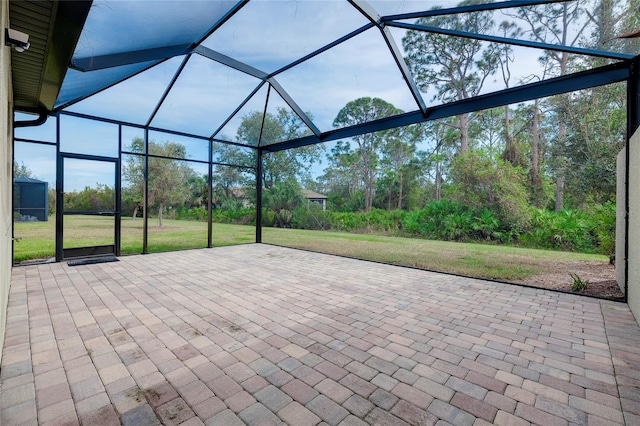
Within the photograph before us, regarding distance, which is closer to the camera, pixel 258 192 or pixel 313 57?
pixel 313 57

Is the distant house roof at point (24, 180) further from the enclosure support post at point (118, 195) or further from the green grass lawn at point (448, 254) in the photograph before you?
the green grass lawn at point (448, 254)

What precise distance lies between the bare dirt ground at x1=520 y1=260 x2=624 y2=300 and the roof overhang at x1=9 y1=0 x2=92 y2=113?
645 centimetres

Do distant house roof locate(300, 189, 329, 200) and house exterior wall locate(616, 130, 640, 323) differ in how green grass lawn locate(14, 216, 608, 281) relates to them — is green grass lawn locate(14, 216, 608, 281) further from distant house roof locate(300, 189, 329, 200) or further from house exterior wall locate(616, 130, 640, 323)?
distant house roof locate(300, 189, 329, 200)

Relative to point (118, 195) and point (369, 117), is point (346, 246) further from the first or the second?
point (118, 195)

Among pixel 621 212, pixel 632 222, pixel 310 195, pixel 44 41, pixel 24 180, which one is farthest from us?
pixel 310 195

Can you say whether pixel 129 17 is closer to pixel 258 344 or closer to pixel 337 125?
pixel 258 344

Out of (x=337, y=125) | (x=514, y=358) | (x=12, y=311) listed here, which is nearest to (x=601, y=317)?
(x=514, y=358)

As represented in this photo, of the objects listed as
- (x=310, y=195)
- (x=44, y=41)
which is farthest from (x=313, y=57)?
(x=310, y=195)

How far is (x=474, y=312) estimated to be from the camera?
3.21 m

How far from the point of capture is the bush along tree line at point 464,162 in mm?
3809

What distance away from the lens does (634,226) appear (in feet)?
10.7

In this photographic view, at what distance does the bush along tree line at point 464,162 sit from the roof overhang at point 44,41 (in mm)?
2645

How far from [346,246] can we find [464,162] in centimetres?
435

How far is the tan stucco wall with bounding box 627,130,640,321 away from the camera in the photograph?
3.02 metres
